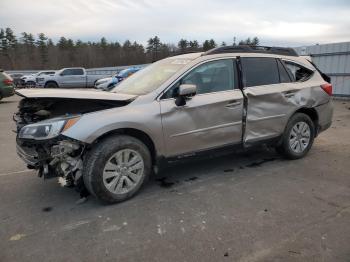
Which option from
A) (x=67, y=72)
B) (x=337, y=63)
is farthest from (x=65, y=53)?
(x=337, y=63)

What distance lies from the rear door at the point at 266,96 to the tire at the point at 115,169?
5.74 feet

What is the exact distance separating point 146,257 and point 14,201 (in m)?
2.13

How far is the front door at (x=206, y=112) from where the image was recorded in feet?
12.9

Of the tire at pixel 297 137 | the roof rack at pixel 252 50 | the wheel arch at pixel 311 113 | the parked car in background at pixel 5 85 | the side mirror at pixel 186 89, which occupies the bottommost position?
the tire at pixel 297 137

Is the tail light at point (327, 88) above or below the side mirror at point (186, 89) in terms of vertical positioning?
below

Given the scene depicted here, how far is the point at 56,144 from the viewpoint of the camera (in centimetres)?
356

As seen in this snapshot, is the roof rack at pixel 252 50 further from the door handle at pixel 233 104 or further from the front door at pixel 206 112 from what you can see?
the door handle at pixel 233 104

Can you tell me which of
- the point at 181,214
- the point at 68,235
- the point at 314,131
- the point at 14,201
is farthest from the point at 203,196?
the point at 314,131

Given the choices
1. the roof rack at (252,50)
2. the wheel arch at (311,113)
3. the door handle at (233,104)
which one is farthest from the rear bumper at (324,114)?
the door handle at (233,104)

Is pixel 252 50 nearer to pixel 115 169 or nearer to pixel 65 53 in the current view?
pixel 115 169

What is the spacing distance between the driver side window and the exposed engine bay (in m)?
0.85

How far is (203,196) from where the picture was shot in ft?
12.8

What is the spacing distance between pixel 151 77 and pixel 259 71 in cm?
168

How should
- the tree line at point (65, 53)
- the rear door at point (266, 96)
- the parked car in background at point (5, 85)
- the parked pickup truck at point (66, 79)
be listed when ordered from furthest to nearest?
1. the tree line at point (65, 53)
2. the parked pickup truck at point (66, 79)
3. the parked car in background at point (5, 85)
4. the rear door at point (266, 96)
